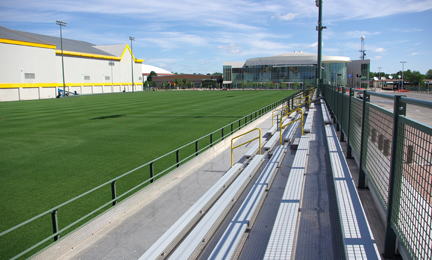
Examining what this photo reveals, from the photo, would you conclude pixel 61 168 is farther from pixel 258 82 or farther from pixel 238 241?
pixel 258 82

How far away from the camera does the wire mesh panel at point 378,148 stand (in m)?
3.97

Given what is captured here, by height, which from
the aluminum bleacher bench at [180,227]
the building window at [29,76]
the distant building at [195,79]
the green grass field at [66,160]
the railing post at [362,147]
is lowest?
the green grass field at [66,160]

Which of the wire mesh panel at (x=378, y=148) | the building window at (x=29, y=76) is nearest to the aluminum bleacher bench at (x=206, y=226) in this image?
the wire mesh panel at (x=378, y=148)

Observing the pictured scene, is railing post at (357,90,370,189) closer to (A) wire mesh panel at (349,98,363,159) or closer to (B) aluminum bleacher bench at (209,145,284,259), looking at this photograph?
(A) wire mesh panel at (349,98,363,159)

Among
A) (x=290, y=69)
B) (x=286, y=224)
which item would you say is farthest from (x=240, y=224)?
(x=290, y=69)

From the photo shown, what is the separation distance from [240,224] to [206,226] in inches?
22.2

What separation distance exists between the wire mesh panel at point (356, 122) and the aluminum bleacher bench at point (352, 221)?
0.52 metres

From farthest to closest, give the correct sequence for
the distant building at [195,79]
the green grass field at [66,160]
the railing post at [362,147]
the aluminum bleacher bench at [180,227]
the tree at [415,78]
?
the distant building at [195,79] → the tree at [415,78] → the green grass field at [66,160] → the railing post at [362,147] → the aluminum bleacher bench at [180,227]

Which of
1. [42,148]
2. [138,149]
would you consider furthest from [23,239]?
[42,148]

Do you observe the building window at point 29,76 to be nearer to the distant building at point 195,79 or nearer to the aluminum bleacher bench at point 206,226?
the aluminum bleacher bench at point 206,226

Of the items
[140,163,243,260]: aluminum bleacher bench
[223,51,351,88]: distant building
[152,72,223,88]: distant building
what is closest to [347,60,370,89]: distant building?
[223,51,351,88]: distant building

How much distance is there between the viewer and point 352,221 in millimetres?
4141

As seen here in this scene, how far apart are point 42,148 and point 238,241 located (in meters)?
15.1

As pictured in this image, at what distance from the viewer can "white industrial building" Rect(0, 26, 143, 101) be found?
61.1 meters
